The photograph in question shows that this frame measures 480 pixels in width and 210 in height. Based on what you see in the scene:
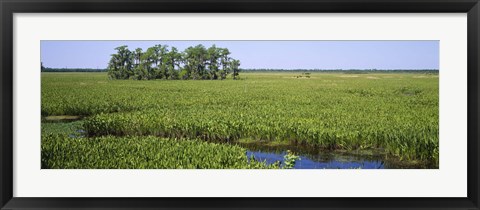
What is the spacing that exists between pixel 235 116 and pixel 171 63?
3.07 feet

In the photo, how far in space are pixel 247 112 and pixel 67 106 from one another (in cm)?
193

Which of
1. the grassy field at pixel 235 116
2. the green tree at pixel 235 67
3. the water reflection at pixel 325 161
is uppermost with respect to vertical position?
the green tree at pixel 235 67

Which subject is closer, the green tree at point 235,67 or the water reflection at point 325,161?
the water reflection at point 325,161

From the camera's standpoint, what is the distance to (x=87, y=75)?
5488 mm
